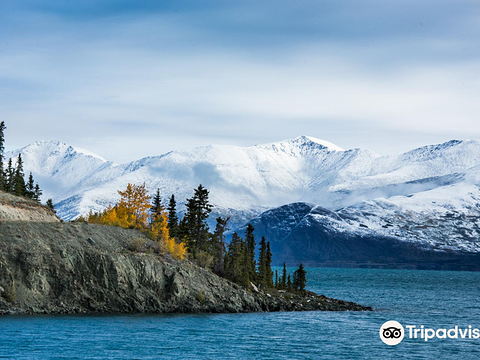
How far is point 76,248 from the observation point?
112000mm

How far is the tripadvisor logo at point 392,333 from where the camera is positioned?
315 ft

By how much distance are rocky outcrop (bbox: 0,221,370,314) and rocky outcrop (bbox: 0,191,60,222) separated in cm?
422

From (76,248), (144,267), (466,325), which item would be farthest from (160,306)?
(466,325)

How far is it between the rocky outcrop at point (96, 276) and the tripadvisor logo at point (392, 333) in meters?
26.0

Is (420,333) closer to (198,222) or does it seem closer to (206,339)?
(206,339)

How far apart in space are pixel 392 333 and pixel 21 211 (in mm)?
64563

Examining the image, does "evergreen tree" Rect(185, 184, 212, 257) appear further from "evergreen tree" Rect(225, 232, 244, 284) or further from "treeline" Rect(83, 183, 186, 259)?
"treeline" Rect(83, 183, 186, 259)

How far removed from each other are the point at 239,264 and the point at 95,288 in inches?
1808

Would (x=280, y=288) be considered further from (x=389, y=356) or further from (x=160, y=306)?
(x=389, y=356)

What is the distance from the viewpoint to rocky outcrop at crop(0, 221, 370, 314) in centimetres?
10306

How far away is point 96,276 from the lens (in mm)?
108938

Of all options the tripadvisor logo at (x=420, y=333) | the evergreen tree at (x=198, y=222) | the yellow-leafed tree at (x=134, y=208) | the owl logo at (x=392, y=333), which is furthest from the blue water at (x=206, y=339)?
the evergreen tree at (x=198, y=222)

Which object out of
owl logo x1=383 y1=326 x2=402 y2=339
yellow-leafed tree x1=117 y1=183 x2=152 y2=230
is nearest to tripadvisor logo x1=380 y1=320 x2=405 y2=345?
owl logo x1=383 y1=326 x2=402 y2=339

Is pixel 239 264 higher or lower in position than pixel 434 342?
higher
